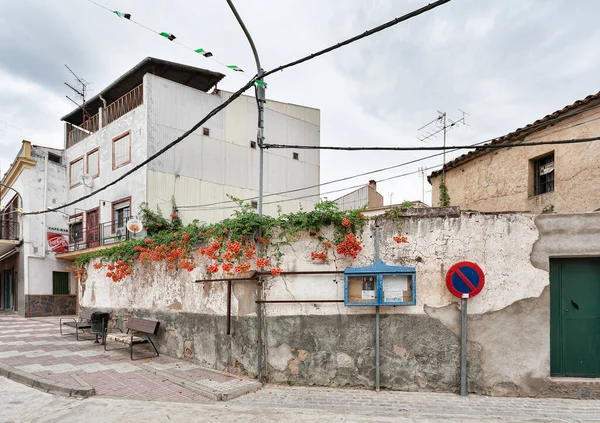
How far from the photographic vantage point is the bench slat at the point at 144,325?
349 inches

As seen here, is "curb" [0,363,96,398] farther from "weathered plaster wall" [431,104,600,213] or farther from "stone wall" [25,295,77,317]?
"stone wall" [25,295,77,317]

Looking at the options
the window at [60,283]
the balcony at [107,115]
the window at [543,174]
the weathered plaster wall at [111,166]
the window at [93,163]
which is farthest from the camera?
the window at [60,283]

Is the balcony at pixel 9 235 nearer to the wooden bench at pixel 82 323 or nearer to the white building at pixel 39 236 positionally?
the white building at pixel 39 236

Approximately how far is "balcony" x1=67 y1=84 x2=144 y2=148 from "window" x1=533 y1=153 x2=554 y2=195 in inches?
658

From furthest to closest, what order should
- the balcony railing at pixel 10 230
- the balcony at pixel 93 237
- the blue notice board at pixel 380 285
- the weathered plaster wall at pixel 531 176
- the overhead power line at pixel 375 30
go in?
1. the balcony railing at pixel 10 230
2. the balcony at pixel 93 237
3. the weathered plaster wall at pixel 531 176
4. the blue notice board at pixel 380 285
5. the overhead power line at pixel 375 30

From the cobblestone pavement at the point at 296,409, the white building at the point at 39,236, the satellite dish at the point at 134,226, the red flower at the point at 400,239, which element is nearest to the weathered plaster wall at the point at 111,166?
the white building at the point at 39,236

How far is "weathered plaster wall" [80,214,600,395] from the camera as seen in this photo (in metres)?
6.23

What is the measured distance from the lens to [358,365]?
657 centimetres

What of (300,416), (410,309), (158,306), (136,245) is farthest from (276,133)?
(300,416)

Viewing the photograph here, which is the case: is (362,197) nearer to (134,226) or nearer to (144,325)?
(134,226)

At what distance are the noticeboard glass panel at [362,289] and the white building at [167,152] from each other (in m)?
12.8

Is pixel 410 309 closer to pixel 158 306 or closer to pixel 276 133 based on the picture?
pixel 158 306

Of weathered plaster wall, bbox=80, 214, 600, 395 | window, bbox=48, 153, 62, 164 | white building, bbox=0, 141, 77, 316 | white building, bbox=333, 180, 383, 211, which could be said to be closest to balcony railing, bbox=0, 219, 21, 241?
white building, bbox=0, 141, 77, 316

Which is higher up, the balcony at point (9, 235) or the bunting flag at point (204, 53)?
the bunting flag at point (204, 53)
